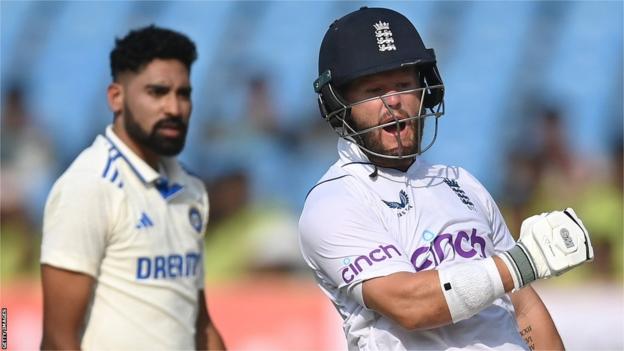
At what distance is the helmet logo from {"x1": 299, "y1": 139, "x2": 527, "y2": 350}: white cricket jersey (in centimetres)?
27

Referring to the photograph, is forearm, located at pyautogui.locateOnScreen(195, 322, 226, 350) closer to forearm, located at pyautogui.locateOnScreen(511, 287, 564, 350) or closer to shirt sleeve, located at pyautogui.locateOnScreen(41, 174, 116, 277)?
shirt sleeve, located at pyautogui.locateOnScreen(41, 174, 116, 277)

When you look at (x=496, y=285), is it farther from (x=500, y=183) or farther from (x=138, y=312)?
(x=500, y=183)

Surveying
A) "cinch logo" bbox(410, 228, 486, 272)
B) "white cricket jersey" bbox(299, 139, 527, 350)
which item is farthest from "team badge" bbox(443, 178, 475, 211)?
"cinch logo" bbox(410, 228, 486, 272)

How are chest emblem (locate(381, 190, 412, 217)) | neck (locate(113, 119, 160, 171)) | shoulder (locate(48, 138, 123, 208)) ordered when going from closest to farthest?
chest emblem (locate(381, 190, 412, 217)) → shoulder (locate(48, 138, 123, 208)) → neck (locate(113, 119, 160, 171))

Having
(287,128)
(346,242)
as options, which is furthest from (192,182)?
(287,128)

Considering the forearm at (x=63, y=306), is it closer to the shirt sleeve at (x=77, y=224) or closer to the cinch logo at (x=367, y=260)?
the shirt sleeve at (x=77, y=224)

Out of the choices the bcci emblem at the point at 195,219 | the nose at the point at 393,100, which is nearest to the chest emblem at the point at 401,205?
the nose at the point at 393,100

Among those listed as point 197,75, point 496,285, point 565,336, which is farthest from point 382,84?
point 197,75

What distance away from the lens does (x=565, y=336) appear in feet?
17.5

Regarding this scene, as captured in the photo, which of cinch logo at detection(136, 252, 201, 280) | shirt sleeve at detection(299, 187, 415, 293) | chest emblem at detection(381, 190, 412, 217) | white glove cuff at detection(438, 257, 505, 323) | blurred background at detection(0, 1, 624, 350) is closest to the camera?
white glove cuff at detection(438, 257, 505, 323)

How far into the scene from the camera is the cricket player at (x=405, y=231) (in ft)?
7.24

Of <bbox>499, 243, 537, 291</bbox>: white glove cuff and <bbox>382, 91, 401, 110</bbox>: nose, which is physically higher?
<bbox>382, 91, 401, 110</bbox>: nose

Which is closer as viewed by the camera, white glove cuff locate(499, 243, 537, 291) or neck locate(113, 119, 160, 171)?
white glove cuff locate(499, 243, 537, 291)

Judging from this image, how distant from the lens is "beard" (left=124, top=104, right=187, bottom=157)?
144 inches
